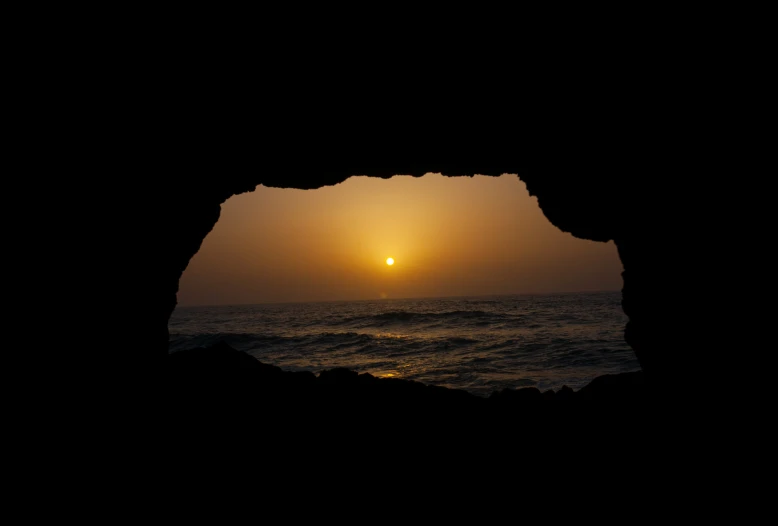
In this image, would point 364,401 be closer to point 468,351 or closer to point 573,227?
point 573,227

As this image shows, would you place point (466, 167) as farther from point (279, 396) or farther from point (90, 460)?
point (90, 460)

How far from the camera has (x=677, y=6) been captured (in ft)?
10.4

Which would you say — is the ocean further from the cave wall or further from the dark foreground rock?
the cave wall

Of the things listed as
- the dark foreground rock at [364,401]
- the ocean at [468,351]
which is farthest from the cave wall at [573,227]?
the ocean at [468,351]

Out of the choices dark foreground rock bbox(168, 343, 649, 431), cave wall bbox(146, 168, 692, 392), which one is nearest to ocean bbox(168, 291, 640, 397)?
dark foreground rock bbox(168, 343, 649, 431)

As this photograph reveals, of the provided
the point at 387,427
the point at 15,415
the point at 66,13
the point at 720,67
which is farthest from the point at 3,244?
the point at 720,67

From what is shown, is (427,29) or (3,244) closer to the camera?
(3,244)

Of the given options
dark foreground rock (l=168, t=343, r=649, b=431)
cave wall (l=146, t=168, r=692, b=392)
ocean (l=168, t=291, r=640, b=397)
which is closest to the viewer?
cave wall (l=146, t=168, r=692, b=392)

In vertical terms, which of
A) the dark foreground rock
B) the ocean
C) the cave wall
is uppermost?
the cave wall

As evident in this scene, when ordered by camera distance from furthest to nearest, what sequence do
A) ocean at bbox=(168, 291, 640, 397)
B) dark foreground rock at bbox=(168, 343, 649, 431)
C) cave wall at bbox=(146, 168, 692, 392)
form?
ocean at bbox=(168, 291, 640, 397), dark foreground rock at bbox=(168, 343, 649, 431), cave wall at bbox=(146, 168, 692, 392)

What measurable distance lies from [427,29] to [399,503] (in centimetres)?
456

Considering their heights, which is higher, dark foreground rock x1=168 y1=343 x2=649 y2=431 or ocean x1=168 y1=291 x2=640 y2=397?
dark foreground rock x1=168 y1=343 x2=649 y2=431

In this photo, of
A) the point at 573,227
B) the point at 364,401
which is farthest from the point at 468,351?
the point at 364,401

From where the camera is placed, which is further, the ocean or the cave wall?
the ocean
